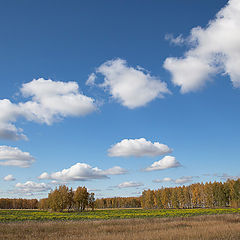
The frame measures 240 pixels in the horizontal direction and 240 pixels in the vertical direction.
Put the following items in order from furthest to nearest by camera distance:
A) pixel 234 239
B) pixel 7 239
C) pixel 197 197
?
pixel 197 197 < pixel 7 239 < pixel 234 239

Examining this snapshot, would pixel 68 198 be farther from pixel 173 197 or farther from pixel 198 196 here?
pixel 198 196

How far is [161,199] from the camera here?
134125mm

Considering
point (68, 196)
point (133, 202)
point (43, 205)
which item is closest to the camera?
point (68, 196)

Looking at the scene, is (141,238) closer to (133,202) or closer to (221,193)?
(221,193)

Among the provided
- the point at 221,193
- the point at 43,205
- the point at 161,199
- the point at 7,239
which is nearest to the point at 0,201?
the point at 43,205

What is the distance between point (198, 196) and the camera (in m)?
132

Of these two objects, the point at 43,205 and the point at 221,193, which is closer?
the point at 221,193

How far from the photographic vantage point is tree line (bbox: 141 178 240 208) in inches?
4454

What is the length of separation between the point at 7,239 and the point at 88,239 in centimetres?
660

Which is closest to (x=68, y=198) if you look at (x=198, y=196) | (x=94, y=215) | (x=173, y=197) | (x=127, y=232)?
(x=94, y=215)

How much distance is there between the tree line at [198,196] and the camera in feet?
371

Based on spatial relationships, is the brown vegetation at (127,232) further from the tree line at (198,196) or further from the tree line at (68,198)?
the tree line at (198,196)

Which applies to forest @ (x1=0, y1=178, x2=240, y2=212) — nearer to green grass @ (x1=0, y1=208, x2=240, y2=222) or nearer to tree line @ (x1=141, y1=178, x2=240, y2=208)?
tree line @ (x1=141, y1=178, x2=240, y2=208)

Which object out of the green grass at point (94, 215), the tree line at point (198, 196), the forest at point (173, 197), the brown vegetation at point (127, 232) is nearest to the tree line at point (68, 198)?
the forest at point (173, 197)
